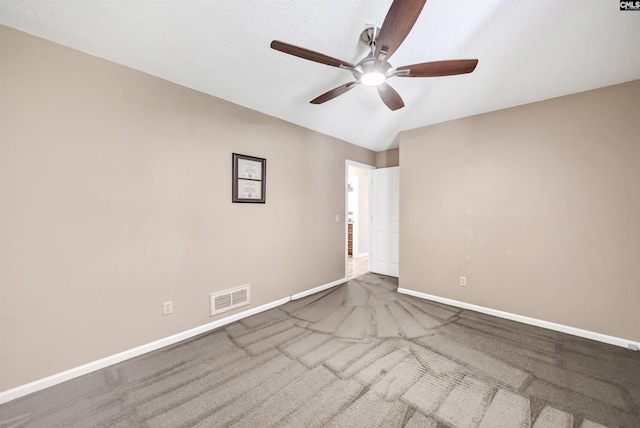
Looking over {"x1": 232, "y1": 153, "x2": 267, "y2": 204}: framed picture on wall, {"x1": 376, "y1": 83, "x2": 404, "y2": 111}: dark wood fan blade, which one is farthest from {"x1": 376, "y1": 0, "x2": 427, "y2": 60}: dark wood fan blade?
{"x1": 232, "y1": 153, "x2": 267, "y2": 204}: framed picture on wall

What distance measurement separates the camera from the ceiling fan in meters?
1.35

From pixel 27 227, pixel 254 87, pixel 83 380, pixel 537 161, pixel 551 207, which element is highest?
pixel 254 87

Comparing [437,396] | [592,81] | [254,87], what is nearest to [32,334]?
[254,87]

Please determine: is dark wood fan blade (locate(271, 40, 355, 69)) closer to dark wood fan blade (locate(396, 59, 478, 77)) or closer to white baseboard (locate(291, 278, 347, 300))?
dark wood fan blade (locate(396, 59, 478, 77))

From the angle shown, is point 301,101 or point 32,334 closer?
point 32,334

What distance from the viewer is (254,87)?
8.32ft

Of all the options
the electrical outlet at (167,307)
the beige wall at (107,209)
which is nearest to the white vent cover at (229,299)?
the beige wall at (107,209)

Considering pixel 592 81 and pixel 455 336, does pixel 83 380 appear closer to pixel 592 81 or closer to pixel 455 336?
pixel 455 336

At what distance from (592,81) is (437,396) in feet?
10.4

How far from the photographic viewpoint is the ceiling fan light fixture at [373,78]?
71.6 inches

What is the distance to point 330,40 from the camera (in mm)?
1892

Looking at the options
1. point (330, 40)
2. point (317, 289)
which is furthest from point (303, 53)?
point (317, 289)

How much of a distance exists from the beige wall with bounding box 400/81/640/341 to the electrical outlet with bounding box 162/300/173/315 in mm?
3151

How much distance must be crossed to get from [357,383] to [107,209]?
7.87 ft
